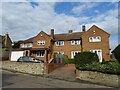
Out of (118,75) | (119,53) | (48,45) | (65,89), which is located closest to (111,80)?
(118,75)

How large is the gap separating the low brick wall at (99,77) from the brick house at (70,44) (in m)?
14.5

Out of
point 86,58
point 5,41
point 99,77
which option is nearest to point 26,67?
point 86,58

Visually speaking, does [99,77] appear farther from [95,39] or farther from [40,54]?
[40,54]

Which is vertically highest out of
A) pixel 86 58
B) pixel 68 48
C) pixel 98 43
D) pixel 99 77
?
pixel 98 43

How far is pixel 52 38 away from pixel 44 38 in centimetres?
213

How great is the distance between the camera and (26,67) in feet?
79.3

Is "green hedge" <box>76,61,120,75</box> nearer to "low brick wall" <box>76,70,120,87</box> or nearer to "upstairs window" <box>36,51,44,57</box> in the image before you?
A: "low brick wall" <box>76,70,120,87</box>

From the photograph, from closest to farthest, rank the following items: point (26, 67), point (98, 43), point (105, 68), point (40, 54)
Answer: point (105, 68) → point (26, 67) → point (98, 43) → point (40, 54)

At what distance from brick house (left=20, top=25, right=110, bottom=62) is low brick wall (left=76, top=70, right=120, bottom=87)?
1451 centimetres

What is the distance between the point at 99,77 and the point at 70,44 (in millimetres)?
20399

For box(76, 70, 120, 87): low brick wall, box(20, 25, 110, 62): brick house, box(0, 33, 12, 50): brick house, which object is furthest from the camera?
box(0, 33, 12, 50): brick house

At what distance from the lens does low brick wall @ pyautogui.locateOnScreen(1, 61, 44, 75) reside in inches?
899

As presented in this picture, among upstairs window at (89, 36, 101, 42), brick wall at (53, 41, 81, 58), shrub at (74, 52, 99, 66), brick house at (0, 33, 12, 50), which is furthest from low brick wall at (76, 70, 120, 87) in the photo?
brick house at (0, 33, 12, 50)

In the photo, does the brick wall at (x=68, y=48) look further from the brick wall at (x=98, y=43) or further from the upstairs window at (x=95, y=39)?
the upstairs window at (x=95, y=39)
